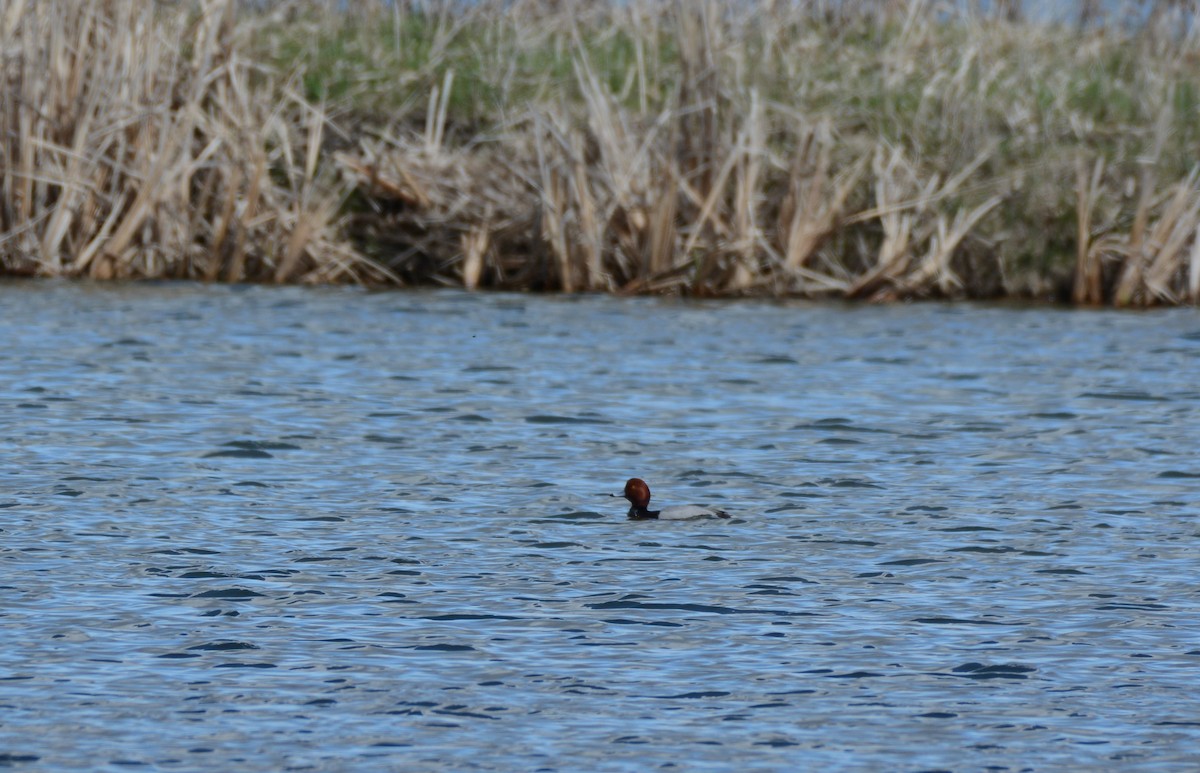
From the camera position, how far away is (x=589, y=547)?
888 centimetres

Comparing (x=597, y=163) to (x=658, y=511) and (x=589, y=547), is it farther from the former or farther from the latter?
(x=589, y=547)

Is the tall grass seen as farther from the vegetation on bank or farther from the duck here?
the duck

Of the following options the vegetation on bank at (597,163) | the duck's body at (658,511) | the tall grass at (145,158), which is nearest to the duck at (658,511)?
the duck's body at (658,511)

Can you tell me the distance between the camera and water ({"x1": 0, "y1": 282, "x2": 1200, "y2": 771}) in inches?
245

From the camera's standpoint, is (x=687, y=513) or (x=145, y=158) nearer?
(x=687, y=513)

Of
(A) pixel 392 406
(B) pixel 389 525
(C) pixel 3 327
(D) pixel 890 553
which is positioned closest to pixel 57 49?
(C) pixel 3 327

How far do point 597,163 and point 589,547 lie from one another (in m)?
9.15

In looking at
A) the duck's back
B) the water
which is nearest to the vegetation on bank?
the water

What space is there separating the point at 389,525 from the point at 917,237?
9271 millimetres

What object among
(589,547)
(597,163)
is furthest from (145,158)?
(589,547)

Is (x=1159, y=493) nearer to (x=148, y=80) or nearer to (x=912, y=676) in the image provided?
(x=912, y=676)

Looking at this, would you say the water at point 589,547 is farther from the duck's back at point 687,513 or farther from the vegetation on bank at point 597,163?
the vegetation on bank at point 597,163

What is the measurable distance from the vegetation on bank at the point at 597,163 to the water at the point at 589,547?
1585 mm

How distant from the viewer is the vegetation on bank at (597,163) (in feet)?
57.0
